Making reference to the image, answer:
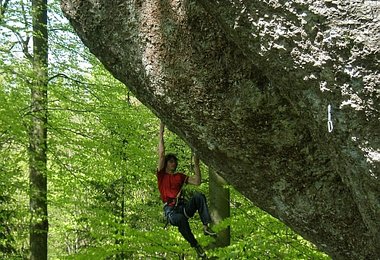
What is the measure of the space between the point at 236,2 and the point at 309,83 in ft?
2.33

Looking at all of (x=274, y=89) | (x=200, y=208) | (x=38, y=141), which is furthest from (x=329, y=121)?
(x=38, y=141)

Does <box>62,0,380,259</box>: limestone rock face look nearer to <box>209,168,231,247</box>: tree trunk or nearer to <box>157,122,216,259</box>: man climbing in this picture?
<box>157,122,216,259</box>: man climbing

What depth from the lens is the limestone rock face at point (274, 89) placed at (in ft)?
8.99

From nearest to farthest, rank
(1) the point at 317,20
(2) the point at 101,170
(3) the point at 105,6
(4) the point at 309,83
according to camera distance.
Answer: (1) the point at 317,20, (4) the point at 309,83, (3) the point at 105,6, (2) the point at 101,170

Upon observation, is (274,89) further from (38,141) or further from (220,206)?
(38,141)

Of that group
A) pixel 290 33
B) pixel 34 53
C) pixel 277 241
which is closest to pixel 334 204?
pixel 290 33

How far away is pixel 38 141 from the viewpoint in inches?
447

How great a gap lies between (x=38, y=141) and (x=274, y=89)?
356 inches

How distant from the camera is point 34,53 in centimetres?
1182

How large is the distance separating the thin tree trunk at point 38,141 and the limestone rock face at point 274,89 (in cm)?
736

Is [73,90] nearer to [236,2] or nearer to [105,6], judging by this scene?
[105,6]

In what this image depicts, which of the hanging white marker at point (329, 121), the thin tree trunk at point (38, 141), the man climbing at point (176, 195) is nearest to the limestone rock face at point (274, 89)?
the hanging white marker at point (329, 121)

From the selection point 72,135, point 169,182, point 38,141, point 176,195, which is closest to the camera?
point 169,182

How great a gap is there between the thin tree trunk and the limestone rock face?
736 cm
